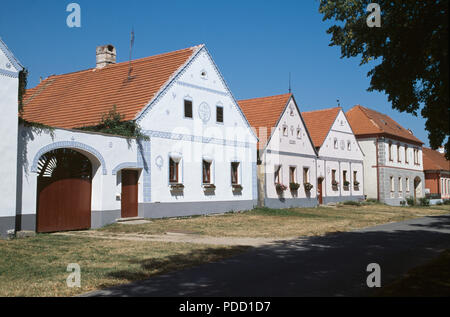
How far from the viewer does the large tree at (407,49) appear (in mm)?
7906

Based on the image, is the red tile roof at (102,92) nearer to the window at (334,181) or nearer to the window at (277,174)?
the window at (277,174)

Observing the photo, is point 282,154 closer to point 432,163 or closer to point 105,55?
point 105,55

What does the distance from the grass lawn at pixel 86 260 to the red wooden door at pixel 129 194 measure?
5.00 m

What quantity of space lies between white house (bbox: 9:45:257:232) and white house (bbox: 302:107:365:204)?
32.7 ft

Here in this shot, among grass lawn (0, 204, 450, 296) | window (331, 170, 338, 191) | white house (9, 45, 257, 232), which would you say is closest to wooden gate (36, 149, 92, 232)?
white house (9, 45, 257, 232)

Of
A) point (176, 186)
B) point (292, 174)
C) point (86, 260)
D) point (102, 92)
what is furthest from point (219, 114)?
point (86, 260)

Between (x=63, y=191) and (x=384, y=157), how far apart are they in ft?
105

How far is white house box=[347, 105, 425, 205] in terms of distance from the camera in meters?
41.2

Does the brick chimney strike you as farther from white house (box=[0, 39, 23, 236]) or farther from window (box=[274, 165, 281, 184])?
white house (box=[0, 39, 23, 236])

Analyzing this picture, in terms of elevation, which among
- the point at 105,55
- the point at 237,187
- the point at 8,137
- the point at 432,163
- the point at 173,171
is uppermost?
the point at 105,55

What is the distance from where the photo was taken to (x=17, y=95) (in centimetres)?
1421

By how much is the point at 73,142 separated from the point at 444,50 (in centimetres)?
1274

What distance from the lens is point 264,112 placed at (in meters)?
31.4

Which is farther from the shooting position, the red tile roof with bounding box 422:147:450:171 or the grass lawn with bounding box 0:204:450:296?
the red tile roof with bounding box 422:147:450:171
